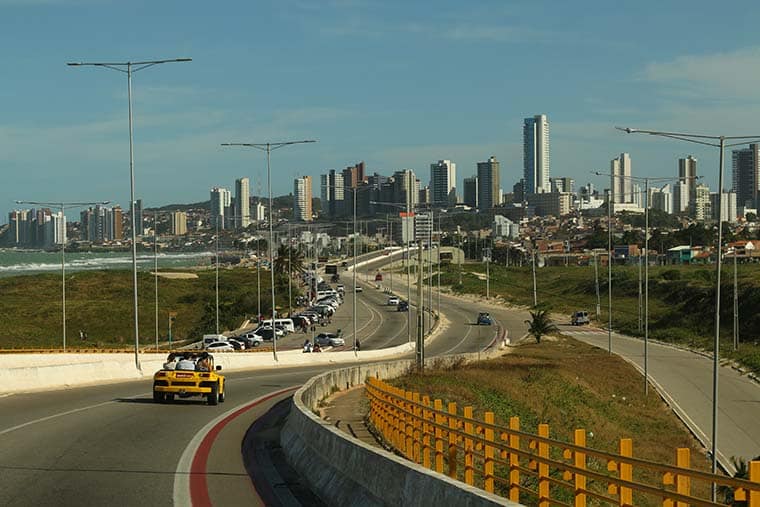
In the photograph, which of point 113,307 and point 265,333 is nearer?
point 265,333

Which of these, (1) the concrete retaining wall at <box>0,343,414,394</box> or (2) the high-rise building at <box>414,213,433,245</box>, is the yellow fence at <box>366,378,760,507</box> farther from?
(2) the high-rise building at <box>414,213,433,245</box>

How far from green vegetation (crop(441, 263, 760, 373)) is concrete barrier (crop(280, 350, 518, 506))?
56.3m

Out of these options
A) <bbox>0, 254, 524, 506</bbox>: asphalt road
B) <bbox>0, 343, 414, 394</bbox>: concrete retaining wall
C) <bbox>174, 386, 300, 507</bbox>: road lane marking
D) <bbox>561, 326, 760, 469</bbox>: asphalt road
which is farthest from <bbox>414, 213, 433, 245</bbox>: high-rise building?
<bbox>174, 386, 300, 507</bbox>: road lane marking

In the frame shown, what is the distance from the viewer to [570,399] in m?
51.1

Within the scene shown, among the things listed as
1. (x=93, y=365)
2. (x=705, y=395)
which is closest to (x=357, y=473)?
(x=93, y=365)

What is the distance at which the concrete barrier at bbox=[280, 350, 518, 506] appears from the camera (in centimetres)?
988

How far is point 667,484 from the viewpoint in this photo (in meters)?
8.87

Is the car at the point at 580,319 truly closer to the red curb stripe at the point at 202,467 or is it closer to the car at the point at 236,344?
the car at the point at 236,344

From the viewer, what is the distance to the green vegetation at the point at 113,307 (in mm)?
105562

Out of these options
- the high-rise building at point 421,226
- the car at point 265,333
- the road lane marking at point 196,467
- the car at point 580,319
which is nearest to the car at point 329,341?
the car at point 265,333

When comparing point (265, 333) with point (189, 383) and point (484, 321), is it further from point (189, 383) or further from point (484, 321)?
point (189, 383)

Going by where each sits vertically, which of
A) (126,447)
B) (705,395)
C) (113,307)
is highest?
(126,447)

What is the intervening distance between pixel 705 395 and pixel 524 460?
39876 millimetres

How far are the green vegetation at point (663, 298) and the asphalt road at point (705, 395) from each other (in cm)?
330
